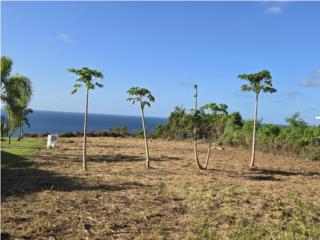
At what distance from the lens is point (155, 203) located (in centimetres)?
734

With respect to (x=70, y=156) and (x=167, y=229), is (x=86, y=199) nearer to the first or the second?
(x=167, y=229)

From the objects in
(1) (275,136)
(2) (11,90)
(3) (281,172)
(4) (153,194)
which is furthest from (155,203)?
(1) (275,136)

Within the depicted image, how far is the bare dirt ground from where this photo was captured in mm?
5688

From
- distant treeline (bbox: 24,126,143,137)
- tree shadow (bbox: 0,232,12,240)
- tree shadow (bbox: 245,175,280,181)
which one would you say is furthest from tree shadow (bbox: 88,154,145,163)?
distant treeline (bbox: 24,126,143,137)

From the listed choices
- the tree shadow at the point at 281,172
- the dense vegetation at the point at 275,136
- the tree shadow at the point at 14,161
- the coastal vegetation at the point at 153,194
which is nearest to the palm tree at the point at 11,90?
the coastal vegetation at the point at 153,194

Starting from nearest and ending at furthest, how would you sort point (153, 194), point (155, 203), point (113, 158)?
point (155, 203), point (153, 194), point (113, 158)

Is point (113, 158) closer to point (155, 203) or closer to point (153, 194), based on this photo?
point (153, 194)

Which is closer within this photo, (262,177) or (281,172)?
(262,177)

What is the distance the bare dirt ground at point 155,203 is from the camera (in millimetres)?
5688

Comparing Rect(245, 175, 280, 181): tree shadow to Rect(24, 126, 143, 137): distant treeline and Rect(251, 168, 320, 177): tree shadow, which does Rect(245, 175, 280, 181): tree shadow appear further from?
Rect(24, 126, 143, 137): distant treeline

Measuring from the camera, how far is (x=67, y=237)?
525 centimetres

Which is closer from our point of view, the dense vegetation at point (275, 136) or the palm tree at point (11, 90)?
the palm tree at point (11, 90)

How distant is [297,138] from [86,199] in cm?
1439

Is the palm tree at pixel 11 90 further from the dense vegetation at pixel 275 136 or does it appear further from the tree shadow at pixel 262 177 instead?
the tree shadow at pixel 262 177
